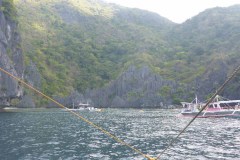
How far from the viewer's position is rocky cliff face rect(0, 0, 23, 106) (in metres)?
82.6

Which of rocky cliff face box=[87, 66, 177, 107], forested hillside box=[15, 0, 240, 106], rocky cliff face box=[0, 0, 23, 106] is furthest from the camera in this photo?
rocky cliff face box=[87, 66, 177, 107]

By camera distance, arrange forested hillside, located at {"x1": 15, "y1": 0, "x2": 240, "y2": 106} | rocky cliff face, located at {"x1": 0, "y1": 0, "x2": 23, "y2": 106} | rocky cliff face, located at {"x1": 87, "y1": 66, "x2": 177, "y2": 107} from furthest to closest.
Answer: rocky cliff face, located at {"x1": 87, "y1": 66, "x2": 177, "y2": 107} → forested hillside, located at {"x1": 15, "y1": 0, "x2": 240, "y2": 106} → rocky cliff face, located at {"x1": 0, "y1": 0, "x2": 23, "y2": 106}

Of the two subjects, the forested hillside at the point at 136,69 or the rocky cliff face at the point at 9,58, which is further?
the forested hillside at the point at 136,69

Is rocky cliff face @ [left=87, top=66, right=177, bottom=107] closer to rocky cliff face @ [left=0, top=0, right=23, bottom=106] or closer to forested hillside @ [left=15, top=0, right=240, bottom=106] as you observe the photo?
forested hillside @ [left=15, top=0, right=240, bottom=106]

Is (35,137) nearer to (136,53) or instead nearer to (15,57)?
(15,57)

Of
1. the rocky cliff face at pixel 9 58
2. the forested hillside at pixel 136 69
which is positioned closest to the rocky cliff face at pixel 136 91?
the forested hillside at pixel 136 69

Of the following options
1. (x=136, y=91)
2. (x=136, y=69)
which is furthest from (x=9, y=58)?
(x=136, y=69)

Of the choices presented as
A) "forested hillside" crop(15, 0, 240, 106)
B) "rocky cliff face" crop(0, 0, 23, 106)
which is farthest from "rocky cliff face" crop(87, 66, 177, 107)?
"rocky cliff face" crop(0, 0, 23, 106)

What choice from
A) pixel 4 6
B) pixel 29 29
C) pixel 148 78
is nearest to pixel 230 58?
pixel 148 78

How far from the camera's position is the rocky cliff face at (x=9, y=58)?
8262 centimetres

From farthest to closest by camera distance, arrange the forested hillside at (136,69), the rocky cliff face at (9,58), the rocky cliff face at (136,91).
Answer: the rocky cliff face at (136,91), the forested hillside at (136,69), the rocky cliff face at (9,58)

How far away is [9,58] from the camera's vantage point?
9138 cm

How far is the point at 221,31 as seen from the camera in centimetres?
19838

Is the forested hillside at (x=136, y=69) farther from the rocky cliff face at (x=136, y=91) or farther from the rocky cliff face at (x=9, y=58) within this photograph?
the rocky cliff face at (x=9, y=58)
